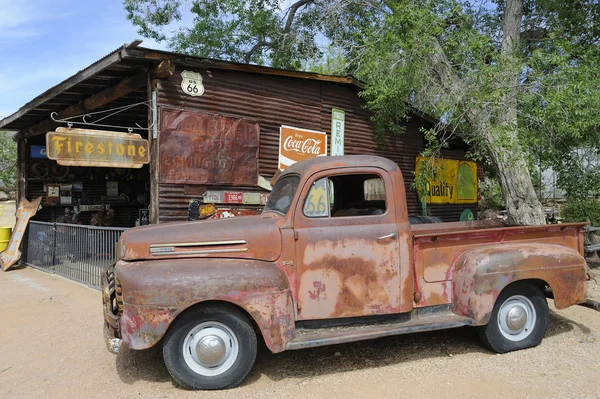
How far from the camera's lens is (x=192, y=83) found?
8391 mm

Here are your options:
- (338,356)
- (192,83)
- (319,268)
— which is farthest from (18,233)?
(319,268)

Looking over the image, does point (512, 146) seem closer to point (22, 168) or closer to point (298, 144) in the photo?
point (298, 144)

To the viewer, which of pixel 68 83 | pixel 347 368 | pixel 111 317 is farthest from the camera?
pixel 68 83

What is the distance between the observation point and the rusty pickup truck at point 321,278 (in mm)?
3961

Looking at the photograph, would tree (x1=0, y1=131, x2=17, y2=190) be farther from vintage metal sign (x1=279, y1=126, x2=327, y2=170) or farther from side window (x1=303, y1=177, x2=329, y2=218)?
side window (x1=303, y1=177, x2=329, y2=218)

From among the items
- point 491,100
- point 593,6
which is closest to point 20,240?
point 491,100

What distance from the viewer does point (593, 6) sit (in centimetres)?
1008

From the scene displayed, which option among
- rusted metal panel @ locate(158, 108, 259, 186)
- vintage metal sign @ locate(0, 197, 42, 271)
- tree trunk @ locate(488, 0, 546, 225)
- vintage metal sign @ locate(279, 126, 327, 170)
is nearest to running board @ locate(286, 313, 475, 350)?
tree trunk @ locate(488, 0, 546, 225)

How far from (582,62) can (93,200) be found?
12.8 meters

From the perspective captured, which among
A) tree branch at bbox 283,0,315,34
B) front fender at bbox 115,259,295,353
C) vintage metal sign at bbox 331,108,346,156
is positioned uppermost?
tree branch at bbox 283,0,315,34

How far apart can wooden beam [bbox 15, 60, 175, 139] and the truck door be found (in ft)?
15.3

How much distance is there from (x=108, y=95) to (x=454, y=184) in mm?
9867

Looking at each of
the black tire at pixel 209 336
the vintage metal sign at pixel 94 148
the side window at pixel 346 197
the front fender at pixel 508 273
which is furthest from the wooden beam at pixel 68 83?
the front fender at pixel 508 273

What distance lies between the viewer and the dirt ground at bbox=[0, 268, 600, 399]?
13.2 feet
